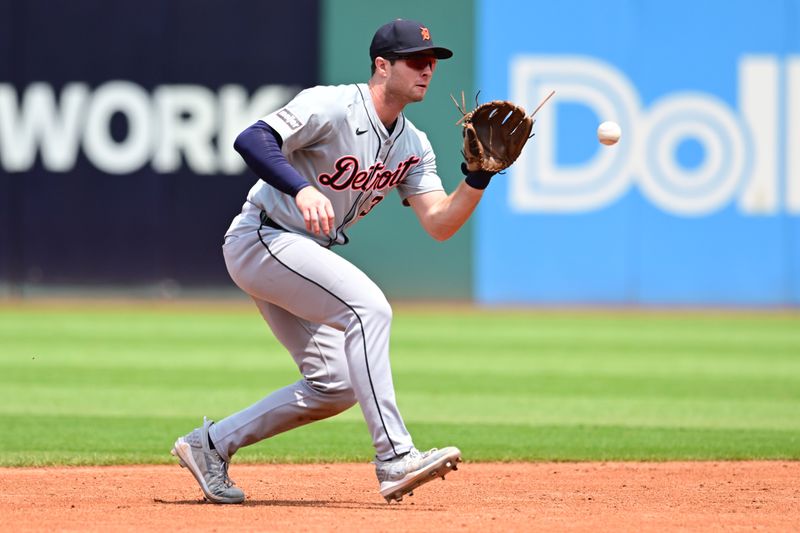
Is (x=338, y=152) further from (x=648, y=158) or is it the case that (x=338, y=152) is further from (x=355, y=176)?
(x=648, y=158)

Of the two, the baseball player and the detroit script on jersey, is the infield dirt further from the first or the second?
the detroit script on jersey

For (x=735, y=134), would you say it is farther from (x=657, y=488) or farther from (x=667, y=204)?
(x=657, y=488)

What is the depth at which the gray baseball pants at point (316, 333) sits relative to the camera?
4.72 m

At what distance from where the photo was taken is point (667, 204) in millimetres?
17891

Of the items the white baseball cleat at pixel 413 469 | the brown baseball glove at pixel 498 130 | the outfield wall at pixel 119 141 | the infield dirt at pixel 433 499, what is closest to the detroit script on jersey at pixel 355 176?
the brown baseball glove at pixel 498 130

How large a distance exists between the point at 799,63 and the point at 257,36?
7.32m

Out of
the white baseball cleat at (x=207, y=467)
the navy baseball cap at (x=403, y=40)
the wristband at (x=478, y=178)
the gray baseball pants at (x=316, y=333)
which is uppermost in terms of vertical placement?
the navy baseball cap at (x=403, y=40)

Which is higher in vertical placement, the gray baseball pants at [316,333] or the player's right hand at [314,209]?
the player's right hand at [314,209]

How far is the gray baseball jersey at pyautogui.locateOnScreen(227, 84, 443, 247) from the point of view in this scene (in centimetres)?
485

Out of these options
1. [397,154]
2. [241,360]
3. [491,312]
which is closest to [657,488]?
[397,154]

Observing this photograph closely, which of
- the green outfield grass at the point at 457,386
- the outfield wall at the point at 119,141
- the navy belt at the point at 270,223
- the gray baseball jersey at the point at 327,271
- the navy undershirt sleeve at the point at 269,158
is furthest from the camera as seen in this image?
the outfield wall at the point at 119,141

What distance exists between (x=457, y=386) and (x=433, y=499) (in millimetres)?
4549

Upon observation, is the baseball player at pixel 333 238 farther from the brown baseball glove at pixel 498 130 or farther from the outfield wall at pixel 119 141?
the outfield wall at pixel 119 141

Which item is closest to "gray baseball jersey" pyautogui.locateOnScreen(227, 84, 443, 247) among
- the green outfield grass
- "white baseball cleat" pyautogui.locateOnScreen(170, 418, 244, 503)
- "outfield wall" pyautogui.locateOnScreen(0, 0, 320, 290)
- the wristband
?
the wristband
